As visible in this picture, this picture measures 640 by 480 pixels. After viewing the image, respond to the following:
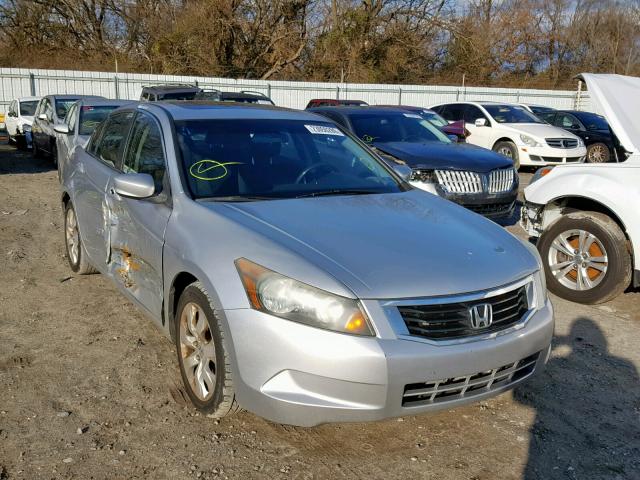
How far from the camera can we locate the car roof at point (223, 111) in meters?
4.18

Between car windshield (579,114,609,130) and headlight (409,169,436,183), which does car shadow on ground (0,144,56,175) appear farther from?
car windshield (579,114,609,130)

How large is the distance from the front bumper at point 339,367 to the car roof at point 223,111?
179 cm

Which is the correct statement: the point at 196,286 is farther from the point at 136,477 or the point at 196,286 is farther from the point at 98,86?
the point at 98,86

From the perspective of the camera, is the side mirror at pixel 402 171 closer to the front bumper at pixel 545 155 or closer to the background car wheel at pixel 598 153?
the front bumper at pixel 545 155

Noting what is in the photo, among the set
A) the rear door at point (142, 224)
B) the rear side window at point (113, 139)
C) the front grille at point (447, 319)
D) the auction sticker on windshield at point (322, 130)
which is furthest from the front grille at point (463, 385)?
the rear side window at point (113, 139)

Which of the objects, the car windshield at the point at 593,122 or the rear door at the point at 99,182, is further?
the car windshield at the point at 593,122

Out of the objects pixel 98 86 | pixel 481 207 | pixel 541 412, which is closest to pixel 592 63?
pixel 98 86

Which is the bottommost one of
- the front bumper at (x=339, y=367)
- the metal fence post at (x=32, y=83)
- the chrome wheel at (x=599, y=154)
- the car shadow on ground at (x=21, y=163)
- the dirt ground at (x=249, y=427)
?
the dirt ground at (x=249, y=427)

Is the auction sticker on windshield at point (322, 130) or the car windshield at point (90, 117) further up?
the auction sticker on windshield at point (322, 130)

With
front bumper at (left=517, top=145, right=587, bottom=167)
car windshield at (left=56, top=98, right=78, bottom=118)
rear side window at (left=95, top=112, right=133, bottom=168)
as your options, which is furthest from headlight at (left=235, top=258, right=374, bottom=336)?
front bumper at (left=517, top=145, right=587, bottom=167)

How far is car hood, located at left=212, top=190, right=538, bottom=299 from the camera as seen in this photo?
281 centimetres

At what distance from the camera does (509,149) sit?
563 inches

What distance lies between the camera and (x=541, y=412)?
3514mm

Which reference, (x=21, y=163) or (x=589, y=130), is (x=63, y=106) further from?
(x=589, y=130)
